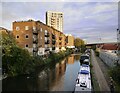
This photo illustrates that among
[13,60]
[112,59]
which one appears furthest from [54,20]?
[112,59]

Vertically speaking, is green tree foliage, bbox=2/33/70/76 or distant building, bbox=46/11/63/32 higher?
distant building, bbox=46/11/63/32

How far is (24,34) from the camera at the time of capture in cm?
4281

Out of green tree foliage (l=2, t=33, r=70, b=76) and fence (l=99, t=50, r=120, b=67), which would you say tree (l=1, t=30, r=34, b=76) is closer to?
green tree foliage (l=2, t=33, r=70, b=76)

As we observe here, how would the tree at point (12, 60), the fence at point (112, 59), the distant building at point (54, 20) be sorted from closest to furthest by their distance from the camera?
the fence at point (112, 59)
the tree at point (12, 60)
the distant building at point (54, 20)

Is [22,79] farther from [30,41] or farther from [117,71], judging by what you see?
[30,41]

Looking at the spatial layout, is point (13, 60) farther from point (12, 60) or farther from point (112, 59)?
point (112, 59)

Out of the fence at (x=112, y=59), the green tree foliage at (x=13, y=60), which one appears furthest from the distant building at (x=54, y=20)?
the green tree foliage at (x=13, y=60)

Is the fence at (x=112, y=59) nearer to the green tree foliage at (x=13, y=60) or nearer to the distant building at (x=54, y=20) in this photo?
the green tree foliage at (x=13, y=60)

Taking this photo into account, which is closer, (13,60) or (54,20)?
(13,60)

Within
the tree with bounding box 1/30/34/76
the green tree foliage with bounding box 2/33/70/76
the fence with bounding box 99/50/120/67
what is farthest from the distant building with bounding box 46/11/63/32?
the tree with bounding box 1/30/34/76

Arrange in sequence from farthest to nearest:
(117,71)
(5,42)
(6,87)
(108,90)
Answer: (5,42), (6,87), (108,90), (117,71)

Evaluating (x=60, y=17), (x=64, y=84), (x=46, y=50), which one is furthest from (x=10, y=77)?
(x=60, y=17)

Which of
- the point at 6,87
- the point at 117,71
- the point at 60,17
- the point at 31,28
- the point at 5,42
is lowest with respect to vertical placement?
the point at 6,87

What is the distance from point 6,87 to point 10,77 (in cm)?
443
